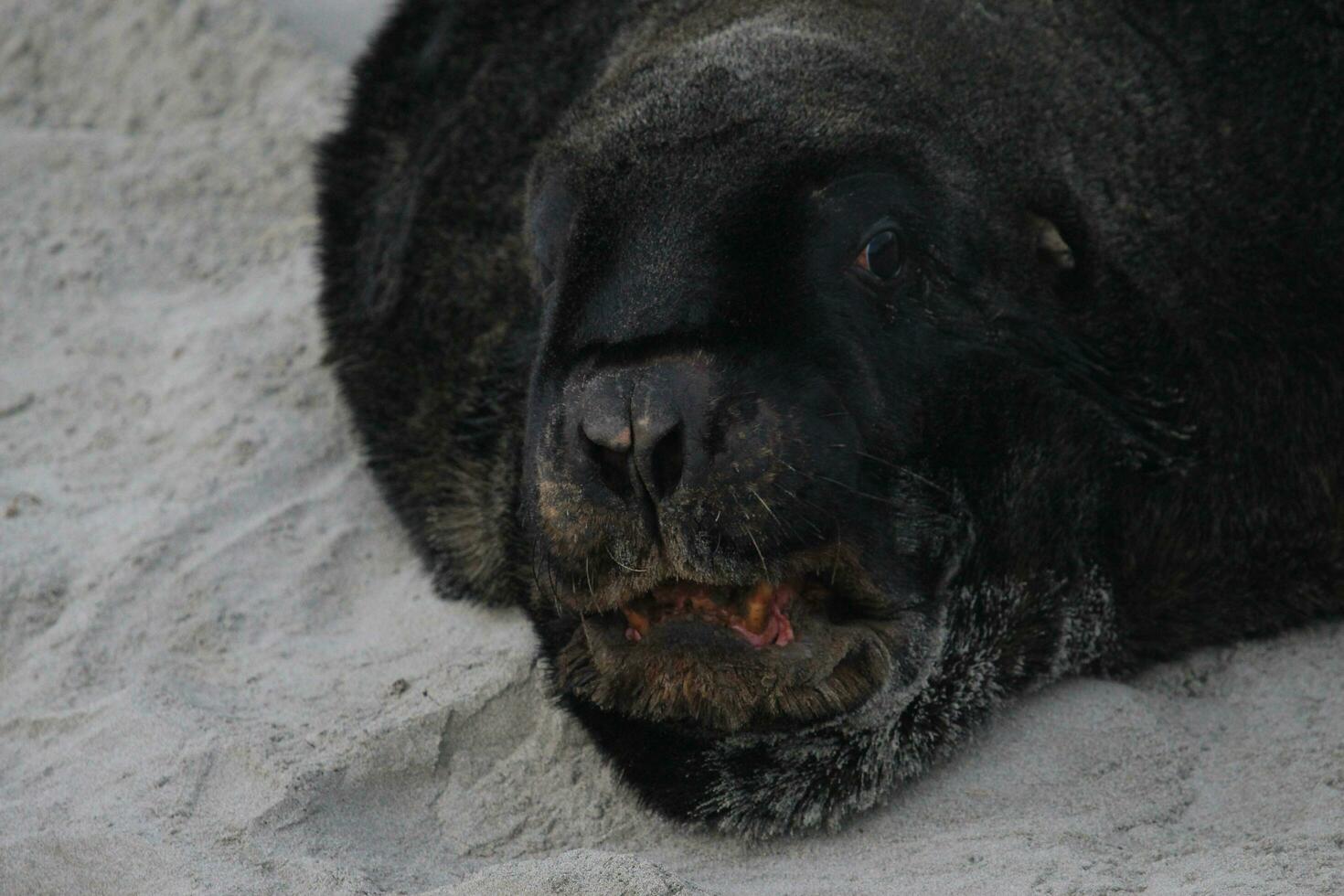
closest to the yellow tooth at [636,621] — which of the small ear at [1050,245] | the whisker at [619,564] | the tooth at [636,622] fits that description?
the tooth at [636,622]

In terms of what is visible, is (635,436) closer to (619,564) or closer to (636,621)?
(619,564)

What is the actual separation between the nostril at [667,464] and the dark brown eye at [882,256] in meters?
0.71

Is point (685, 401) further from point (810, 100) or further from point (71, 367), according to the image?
point (71, 367)

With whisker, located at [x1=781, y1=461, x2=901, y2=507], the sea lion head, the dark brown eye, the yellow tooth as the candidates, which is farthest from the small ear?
the yellow tooth

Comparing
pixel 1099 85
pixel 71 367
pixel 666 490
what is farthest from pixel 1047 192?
pixel 71 367

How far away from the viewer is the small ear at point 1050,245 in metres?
4.52

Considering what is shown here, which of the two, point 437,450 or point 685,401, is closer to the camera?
point 685,401

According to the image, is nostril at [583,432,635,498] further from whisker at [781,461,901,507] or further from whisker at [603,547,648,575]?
whisker at [781,461,901,507]

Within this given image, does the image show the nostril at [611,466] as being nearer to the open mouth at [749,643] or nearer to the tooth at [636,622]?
the open mouth at [749,643]

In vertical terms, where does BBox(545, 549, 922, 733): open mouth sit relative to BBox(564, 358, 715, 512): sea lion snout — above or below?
below

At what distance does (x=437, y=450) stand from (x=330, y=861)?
1931 mm

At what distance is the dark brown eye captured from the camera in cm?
412

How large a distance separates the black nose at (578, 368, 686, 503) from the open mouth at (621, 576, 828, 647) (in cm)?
28

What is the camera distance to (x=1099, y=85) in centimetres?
494
